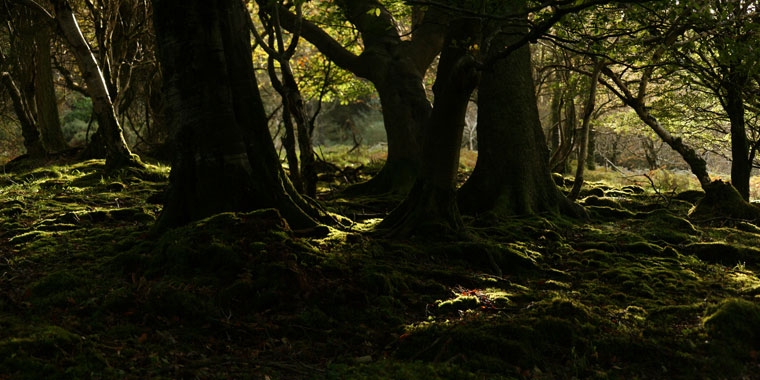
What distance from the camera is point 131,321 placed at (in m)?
3.84

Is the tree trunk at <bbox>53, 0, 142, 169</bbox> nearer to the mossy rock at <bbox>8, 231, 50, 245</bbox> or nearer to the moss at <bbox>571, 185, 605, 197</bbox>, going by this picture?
the mossy rock at <bbox>8, 231, 50, 245</bbox>

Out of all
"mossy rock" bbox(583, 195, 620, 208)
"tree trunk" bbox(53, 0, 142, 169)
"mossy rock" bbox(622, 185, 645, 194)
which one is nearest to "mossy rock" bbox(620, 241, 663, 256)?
"mossy rock" bbox(583, 195, 620, 208)

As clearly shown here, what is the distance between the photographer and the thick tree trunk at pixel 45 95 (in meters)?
14.0

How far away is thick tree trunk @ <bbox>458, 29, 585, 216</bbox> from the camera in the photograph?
8953 millimetres

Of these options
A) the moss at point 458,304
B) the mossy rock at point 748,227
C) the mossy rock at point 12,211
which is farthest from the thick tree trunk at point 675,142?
the mossy rock at point 12,211

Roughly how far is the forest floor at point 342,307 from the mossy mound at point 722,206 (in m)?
3.44

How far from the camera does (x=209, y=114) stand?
540cm

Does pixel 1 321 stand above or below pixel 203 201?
below

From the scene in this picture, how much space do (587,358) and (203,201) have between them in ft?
14.1

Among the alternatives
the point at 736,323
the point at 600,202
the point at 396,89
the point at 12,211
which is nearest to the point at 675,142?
the point at 600,202

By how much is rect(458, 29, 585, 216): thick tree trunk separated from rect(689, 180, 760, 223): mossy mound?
303 centimetres

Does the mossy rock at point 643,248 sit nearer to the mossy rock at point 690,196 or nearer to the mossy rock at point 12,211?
the mossy rock at point 690,196

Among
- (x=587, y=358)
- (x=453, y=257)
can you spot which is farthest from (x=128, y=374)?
(x=453, y=257)

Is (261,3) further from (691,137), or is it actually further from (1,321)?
(691,137)
